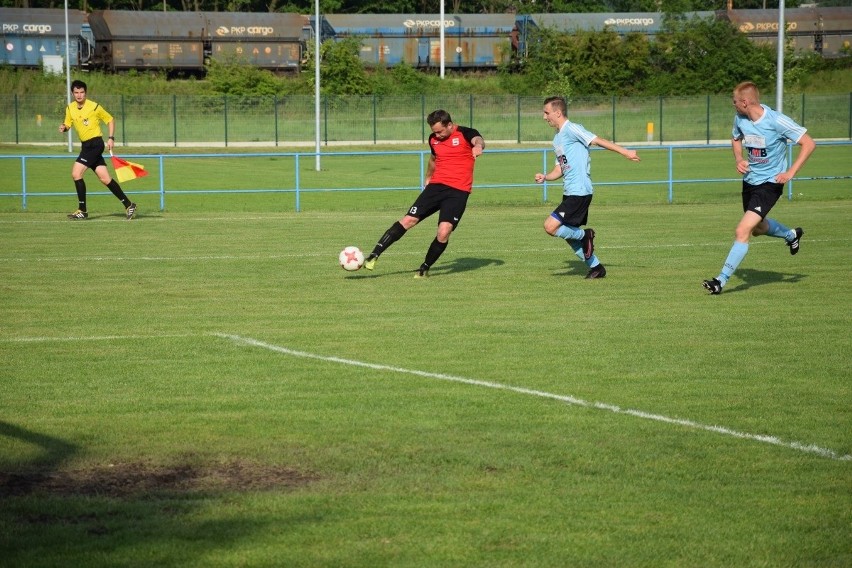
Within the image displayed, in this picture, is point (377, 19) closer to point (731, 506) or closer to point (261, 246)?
point (261, 246)

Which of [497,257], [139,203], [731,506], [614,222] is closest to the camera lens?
[731,506]

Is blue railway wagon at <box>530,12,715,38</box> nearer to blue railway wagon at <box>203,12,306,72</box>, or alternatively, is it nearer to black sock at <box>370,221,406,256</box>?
blue railway wagon at <box>203,12,306,72</box>

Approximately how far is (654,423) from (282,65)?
6589 centimetres

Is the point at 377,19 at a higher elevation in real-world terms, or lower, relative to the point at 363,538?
higher

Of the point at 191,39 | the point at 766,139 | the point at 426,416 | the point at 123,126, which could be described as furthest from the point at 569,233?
the point at 191,39

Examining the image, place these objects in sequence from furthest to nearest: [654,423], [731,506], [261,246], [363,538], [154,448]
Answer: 1. [261,246]
2. [654,423]
3. [154,448]
4. [731,506]
5. [363,538]

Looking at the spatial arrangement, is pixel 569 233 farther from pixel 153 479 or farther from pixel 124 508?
pixel 124 508

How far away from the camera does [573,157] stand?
14250 millimetres

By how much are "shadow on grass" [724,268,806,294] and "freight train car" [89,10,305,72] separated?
56660mm

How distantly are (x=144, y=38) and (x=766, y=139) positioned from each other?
60156 millimetres

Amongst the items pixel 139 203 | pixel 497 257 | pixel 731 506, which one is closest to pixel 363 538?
pixel 731 506

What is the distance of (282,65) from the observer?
71.1 meters

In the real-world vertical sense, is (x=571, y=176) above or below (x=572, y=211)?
above

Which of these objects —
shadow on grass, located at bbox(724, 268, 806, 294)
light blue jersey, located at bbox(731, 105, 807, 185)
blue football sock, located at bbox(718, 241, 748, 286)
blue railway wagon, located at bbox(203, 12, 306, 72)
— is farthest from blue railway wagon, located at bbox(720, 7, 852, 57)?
blue football sock, located at bbox(718, 241, 748, 286)
